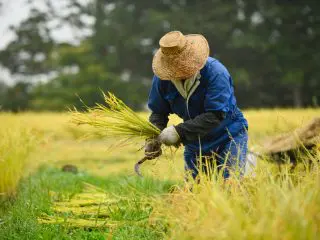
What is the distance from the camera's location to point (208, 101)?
3105 millimetres

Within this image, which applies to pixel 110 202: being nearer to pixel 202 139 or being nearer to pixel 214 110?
pixel 202 139

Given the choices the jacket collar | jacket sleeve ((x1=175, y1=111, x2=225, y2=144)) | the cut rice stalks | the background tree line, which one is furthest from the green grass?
the background tree line

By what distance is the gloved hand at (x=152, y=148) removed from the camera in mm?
3207

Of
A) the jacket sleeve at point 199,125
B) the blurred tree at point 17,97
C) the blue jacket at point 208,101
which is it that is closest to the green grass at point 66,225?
the jacket sleeve at point 199,125

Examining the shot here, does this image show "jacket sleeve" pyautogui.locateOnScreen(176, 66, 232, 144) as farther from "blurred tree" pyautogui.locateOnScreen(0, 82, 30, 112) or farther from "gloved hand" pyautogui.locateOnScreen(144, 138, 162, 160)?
"blurred tree" pyautogui.locateOnScreen(0, 82, 30, 112)

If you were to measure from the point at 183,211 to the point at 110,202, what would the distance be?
5.07 ft

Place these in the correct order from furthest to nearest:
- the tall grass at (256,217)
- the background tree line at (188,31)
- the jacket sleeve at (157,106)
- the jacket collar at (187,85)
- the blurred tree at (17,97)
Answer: the blurred tree at (17,97) < the background tree line at (188,31) < the jacket sleeve at (157,106) < the jacket collar at (187,85) < the tall grass at (256,217)

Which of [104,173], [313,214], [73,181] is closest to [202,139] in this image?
[313,214]

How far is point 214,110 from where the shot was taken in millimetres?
3084

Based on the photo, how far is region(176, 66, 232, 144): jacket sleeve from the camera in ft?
10.1

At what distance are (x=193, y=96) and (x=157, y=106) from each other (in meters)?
0.30

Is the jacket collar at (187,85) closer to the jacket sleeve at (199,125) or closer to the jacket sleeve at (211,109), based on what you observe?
the jacket sleeve at (211,109)

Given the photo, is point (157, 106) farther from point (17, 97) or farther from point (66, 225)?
point (17, 97)

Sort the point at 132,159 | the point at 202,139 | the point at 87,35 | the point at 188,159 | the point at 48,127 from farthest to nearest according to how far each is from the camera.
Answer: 1. the point at 87,35
2. the point at 48,127
3. the point at 132,159
4. the point at 188,159
5. the point at 202,139
